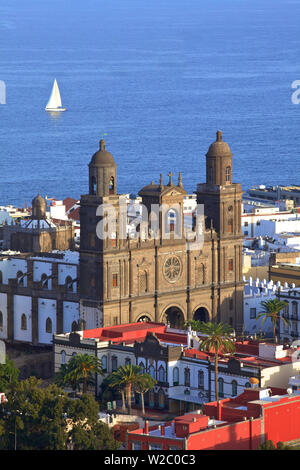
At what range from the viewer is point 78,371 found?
11088 centimetres

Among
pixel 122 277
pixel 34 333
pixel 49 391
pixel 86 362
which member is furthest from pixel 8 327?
pixel 49 391

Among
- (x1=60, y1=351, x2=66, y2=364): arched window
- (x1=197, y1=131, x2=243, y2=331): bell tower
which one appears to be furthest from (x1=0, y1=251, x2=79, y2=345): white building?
(x1=197, y1=131, x2=243, y2=331): bell tower

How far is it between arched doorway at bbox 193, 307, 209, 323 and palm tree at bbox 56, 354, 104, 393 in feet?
66.2

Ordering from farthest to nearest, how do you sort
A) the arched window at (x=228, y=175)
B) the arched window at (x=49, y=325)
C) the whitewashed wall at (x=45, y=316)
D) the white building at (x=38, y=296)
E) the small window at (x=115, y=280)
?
the arched window at (x=228, y=175)
the arched window at (x=49, y=325)
the whitewashed wall at (x=45, y=316)
the white building at (x=38, y=296)
the small window at (x=115, y=280)

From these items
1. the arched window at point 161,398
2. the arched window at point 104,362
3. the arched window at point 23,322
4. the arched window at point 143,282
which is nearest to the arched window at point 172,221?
the arched window at point 143,282

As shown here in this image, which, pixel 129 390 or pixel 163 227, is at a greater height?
pixel 163 227

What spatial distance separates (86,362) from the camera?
11125 centimetres

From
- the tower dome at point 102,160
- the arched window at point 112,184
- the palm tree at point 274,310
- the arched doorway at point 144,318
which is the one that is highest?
the tower dome at point 102,160

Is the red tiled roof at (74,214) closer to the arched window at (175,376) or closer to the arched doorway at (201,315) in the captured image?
the arched doorway at (201,315)

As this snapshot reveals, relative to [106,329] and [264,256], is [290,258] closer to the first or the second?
[264,256]

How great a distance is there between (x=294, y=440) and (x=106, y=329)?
2542 cm

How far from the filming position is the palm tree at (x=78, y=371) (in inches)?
4348

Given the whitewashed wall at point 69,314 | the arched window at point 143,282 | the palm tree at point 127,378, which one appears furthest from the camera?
the arched window at point 143,282

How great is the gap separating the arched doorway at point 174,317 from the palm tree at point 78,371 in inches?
700
